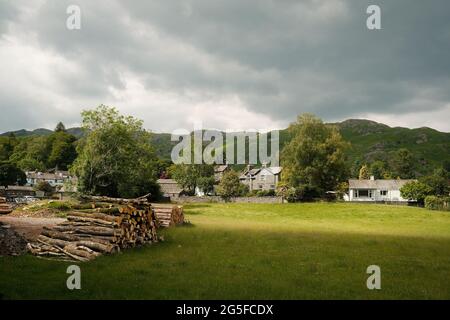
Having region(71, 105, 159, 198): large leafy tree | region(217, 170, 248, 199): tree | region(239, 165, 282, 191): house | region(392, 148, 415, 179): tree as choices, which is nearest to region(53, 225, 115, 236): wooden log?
region(71, 105, 159, 198): large leafy tree

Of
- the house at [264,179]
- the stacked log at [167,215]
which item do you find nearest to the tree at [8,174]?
the house at [264,179]

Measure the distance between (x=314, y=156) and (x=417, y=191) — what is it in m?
21.0

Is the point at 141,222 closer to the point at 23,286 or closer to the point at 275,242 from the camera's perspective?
the point at 275,242

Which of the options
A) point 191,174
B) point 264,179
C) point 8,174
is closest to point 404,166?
point 264,179

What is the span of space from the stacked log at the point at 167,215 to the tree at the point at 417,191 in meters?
57.3

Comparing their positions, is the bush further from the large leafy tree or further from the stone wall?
the large leafy tree

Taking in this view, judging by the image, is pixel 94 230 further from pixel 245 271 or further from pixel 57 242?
pixel 245 271

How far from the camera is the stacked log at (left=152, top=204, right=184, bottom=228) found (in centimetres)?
2842

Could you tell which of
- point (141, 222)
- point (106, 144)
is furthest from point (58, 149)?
point (141, 222)

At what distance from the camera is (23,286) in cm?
1076

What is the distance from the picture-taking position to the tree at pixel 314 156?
2862 inches

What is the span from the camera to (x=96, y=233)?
17.0 metres

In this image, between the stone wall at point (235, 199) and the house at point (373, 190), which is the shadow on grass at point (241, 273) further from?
the house at point (373, 190)
